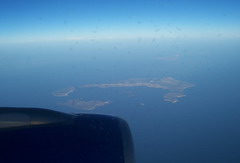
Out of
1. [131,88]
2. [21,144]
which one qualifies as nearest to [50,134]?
[21,144]

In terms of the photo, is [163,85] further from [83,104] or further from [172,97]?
[83,104]

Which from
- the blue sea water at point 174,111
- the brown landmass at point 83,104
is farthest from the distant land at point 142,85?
the blue sea water at point 174,111

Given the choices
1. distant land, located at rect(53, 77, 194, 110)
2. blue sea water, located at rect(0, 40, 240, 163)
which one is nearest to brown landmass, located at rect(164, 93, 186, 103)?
A: distant land, located at rect(53, 77, 194, 110)

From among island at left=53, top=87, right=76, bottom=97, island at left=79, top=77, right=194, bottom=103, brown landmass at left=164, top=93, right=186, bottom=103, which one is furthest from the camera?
island at left=79, top=77, right=194, bottom=103

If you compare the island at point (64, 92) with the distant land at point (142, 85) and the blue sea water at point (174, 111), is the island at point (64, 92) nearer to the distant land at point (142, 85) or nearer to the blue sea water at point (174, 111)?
the distant land at point (142, 85)

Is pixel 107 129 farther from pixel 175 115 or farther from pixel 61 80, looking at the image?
pixel 61 80

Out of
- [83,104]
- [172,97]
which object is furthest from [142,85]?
[83,104]

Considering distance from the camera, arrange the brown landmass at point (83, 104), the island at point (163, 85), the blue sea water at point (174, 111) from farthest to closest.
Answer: the island at point (163, 85) → the brown landmass at point (83, 104) → the blue sea water at point (174, 111)

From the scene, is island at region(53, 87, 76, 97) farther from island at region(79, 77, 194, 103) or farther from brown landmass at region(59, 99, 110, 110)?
brown landmass at region(59, 99, 110, 110)
